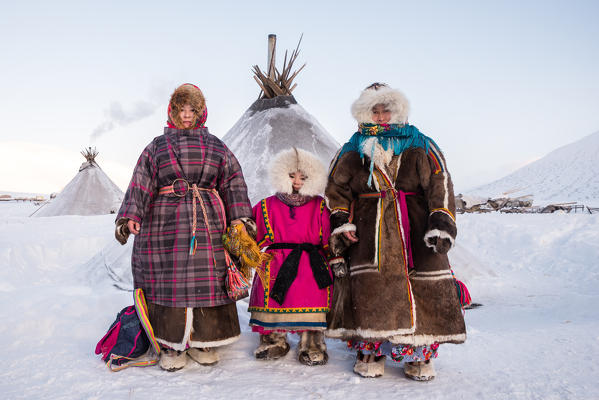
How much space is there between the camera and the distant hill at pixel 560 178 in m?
26.1

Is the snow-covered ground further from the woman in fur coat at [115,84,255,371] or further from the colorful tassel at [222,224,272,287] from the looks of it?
the colorful tassel at [222,224,272,287]

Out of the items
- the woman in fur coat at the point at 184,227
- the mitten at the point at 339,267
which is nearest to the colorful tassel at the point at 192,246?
the woman in fur coat at the point at 184,227

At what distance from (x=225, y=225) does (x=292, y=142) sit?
2964 millimetres

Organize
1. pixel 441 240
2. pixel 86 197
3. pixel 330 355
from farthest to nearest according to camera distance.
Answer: pixel 86 197
pixel 330 355
pixel 441 240

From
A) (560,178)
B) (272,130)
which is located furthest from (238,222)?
(560,178)

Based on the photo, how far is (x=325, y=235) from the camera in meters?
2.57

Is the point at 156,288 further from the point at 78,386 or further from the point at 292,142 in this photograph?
the point at 292,142

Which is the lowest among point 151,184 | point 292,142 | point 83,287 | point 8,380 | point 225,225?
point 8,380

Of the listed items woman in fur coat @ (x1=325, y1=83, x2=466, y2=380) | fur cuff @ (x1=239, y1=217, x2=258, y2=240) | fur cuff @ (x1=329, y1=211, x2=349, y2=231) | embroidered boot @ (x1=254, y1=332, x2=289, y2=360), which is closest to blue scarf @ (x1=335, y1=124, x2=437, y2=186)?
woman in fur coat @ (x1=325, y1=83, x2=466, y2=380)

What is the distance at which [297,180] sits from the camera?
266cm

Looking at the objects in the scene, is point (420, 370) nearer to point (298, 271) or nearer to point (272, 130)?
point (298, 271)

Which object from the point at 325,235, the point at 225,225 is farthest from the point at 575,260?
the point at 225,225

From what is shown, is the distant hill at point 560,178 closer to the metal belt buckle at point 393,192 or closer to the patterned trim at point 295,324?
the metal belt buckle at point 393,192

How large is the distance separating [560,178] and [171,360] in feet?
117
